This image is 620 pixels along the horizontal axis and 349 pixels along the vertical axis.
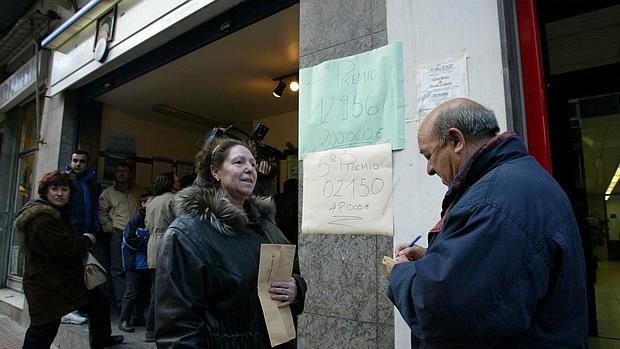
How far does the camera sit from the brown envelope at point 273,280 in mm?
1635

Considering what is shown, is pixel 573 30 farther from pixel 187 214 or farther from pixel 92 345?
pixel 92 345

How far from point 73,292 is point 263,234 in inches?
95.9

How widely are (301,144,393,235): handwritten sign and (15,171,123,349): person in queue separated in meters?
2.08

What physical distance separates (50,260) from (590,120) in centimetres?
466

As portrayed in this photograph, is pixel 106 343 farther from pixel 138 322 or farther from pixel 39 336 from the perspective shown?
pixel 138 322

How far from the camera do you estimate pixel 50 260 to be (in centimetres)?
325

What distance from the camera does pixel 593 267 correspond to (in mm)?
3447

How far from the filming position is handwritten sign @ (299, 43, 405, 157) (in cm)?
239

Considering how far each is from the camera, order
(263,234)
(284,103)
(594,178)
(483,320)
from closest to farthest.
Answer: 1. (483,320)
2. (263,234)
3. (594,178)
4. (284,103)

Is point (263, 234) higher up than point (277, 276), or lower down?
higher up

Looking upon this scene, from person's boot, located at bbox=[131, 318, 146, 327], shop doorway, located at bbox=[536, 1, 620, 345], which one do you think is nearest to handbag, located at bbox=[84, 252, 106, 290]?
person's boot, located at bbox=[131, 318, 146, 327]

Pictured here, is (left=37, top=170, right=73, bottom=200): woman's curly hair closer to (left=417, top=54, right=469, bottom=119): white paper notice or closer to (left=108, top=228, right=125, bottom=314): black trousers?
(left=108, top=228, right=125, bottom=314): black trousers

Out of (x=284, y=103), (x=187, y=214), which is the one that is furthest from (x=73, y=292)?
(x=284, y=103)

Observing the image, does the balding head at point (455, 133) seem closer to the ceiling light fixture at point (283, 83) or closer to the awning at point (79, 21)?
the ceiling light fixture at point (283, 83)
